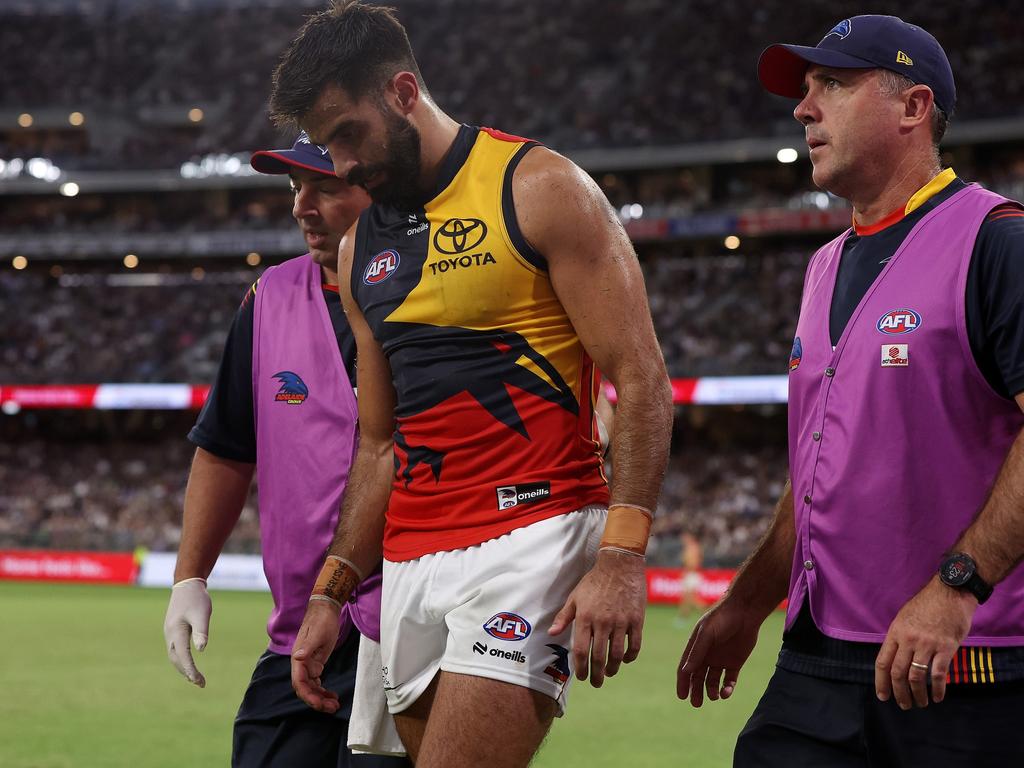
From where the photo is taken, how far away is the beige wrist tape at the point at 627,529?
2.98 m

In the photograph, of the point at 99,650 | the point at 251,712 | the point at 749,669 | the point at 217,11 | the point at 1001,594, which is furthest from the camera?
the point at 217,11

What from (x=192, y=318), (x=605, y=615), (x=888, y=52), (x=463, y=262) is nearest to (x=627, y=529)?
(x=605, y=615)

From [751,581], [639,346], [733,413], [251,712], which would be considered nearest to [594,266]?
[639,346]

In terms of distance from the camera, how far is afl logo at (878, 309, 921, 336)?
9.73ft

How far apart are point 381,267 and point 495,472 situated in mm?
685

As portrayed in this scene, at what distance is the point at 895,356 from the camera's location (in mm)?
2979

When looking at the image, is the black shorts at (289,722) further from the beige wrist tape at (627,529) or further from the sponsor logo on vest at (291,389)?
the beige wrist tape at (627,529)

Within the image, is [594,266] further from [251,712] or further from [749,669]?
[749,669]

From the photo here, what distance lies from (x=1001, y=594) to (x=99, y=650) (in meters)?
14.9

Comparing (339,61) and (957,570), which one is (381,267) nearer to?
(339,61)

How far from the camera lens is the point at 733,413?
124ft

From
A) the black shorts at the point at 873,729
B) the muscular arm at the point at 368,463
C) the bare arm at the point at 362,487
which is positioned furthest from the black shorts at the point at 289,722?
the black shorts at the point at 873,729

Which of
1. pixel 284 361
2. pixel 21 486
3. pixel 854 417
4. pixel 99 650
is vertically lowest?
pixel 21 486

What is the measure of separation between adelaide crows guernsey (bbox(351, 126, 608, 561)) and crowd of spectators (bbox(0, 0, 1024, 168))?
35.3m
